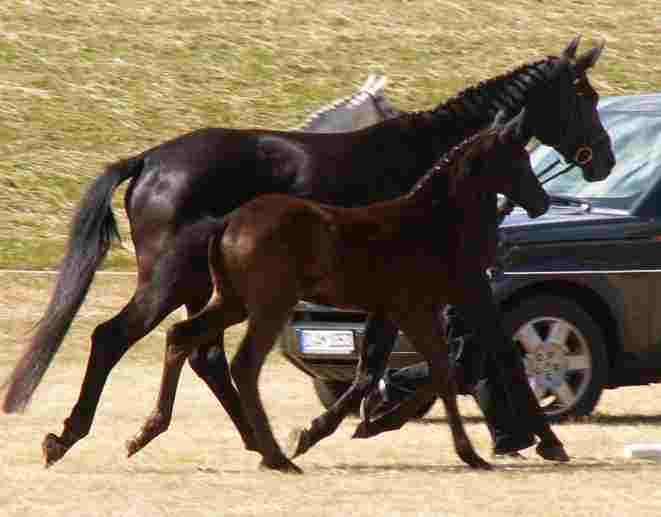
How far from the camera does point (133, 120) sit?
22953 millimetres

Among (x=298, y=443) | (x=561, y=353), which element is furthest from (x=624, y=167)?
(x=298, y=443)

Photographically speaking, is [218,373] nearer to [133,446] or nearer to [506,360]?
[133,446]

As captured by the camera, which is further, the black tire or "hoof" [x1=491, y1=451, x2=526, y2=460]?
the black tire

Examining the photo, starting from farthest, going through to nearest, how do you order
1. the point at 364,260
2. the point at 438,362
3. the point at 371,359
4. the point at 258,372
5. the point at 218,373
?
the point at 218,373 → the point at 371,359 → the point at 438,362 → the point at 364,260 → the point at 258,372

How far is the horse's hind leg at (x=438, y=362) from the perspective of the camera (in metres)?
9.04

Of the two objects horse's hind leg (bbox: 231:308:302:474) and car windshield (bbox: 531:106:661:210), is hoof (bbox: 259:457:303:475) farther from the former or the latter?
car windshield (bbox: 531:106:661:210)

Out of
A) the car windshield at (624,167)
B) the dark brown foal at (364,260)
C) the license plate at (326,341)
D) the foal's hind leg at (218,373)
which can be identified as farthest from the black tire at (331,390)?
the dark brown foal at (364,260)

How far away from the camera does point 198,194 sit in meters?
9.29

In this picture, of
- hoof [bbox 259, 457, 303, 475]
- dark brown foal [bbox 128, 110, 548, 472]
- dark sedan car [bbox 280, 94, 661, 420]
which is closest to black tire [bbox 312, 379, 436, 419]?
dark sedan car [bbox 280, 94, 661, 420]

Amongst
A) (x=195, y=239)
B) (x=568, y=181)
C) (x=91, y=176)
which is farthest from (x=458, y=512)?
(x=91, y=176)

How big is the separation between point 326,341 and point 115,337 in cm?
225

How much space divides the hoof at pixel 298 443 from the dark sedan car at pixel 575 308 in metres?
2.01

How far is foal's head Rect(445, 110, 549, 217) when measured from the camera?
363 inches

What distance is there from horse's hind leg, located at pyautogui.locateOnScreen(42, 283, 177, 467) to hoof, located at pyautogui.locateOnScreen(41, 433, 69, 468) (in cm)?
11
